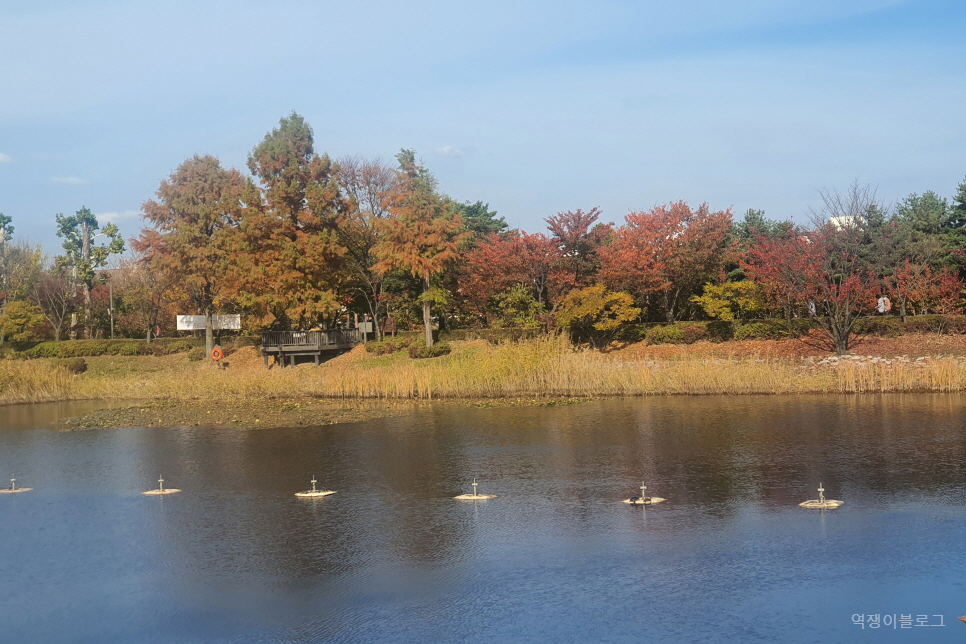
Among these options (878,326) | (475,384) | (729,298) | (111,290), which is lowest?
(475,384)

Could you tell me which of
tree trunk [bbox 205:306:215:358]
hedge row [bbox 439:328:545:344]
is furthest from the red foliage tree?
tree trunk [bbox 205:306:215:358]

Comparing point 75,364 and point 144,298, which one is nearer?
point 75,364

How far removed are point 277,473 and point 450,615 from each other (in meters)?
8.48

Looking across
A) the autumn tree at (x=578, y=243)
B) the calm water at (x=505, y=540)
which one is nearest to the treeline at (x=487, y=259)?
the autumn tree at (x=578, y=243)

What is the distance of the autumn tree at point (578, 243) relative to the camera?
3959 centimetres

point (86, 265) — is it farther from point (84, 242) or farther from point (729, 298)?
point (729, 298)

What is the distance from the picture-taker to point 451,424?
2156 cm

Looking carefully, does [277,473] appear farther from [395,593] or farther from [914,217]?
[914,217]

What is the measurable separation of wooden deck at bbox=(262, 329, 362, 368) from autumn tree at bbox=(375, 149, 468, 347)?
4.14 metres

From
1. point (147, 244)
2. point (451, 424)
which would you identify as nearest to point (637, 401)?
point (451, 424)

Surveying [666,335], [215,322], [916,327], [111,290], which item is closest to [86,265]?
[111,290]

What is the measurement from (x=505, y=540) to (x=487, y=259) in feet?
98.5

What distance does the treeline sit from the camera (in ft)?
116

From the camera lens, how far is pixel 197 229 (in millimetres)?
43156
